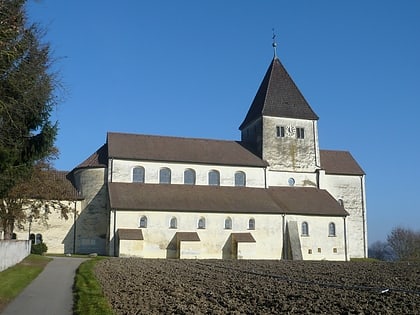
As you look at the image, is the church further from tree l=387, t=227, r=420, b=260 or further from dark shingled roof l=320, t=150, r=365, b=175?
tree l=387, t=227, r=420, b=260

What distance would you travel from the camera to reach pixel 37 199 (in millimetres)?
42719

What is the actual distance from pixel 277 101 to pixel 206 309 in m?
44.5

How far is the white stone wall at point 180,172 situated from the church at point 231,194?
3.9 inches

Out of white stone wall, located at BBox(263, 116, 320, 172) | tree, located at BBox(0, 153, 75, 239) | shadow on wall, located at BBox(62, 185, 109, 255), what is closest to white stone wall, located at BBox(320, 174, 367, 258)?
white stone wall, located at BBox(263, 116, 320, 172)

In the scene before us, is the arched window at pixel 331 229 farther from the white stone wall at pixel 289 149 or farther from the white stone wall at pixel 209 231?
the white stone wall at pixel 289 149

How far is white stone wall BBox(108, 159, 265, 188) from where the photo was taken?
4947 cm

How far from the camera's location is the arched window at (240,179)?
52.9 m

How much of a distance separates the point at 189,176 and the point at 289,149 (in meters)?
11.5

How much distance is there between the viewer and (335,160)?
59.2 meters

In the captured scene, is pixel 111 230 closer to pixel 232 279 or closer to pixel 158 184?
pixel 158 184

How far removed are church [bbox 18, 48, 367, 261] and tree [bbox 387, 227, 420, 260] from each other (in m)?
22.1

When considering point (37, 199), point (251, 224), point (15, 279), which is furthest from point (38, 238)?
point (15, 279)

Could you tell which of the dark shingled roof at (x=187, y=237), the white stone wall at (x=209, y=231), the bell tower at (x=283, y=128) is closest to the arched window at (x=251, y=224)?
the white stone wall at (x=209, y=231)

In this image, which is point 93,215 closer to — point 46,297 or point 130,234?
point 130,234
